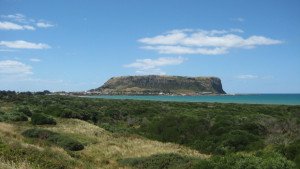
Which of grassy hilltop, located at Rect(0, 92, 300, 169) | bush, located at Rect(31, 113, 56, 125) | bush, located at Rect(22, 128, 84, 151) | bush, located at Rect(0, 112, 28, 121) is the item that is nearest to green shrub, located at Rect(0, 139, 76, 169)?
grassy hilltop, located at Rect(0, 92, 300, 169)

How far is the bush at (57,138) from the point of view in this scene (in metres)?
26.1

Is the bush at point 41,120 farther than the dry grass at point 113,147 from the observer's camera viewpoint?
Yes

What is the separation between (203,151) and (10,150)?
14.0 meters

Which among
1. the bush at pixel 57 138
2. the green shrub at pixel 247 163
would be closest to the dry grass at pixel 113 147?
the bush at pixel 57 138

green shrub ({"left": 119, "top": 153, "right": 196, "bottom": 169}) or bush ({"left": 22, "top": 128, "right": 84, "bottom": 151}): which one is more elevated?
bush ({"left": 22, "top": 128, "right": 84, "bottom": 151})

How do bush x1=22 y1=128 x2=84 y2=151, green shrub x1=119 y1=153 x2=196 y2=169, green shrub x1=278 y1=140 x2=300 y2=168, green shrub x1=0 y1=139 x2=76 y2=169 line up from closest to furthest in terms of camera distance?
1. green shrub x1=0 y1=139 x2=76 y2=169
2. green shrub x1=278 y1=140 x2=300 y2=168
3. green shrub x1=119 y1=153 x2=196 y2=169
4. bush x1=22 y1=128 x2=84 y2=151

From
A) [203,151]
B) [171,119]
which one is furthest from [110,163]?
[171,119]

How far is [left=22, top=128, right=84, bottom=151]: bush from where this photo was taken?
26109mm

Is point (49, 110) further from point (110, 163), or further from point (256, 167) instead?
point (256, 167)

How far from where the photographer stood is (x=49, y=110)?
1906 inches

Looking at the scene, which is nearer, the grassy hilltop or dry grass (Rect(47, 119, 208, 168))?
the grassy hilltop

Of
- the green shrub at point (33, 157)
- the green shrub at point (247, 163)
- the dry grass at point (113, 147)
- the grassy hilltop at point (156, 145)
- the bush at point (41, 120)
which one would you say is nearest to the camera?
the green shrub at point (33, 157)

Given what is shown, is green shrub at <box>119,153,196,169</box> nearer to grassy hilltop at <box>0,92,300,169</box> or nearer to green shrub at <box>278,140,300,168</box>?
grassy hilltop at <box>0,92,300,169</box>

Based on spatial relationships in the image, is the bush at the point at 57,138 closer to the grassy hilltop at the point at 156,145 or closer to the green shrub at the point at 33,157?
the grassy hilltop at the point at 156,145
